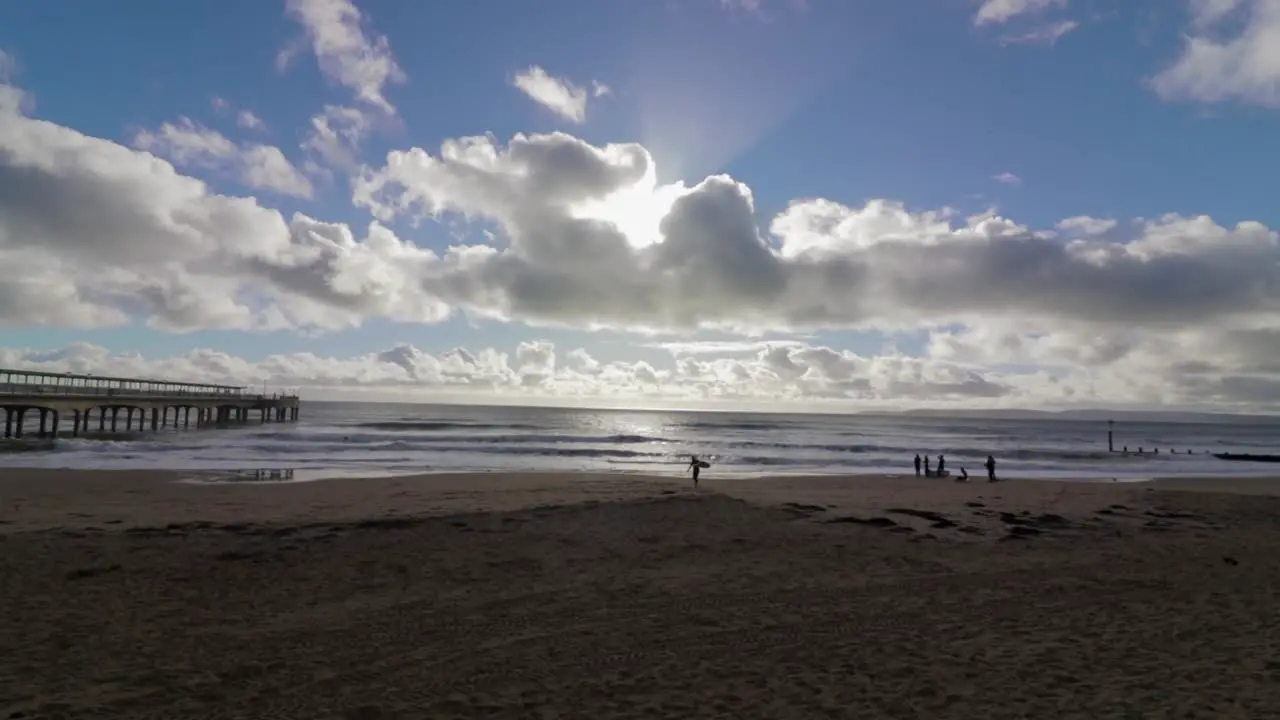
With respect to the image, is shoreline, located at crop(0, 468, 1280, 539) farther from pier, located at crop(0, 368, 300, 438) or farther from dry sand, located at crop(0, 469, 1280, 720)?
pier, located at crop(0, 368, 300, 438)

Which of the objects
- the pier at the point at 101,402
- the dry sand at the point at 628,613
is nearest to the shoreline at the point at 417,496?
the dry sand at the point at 628,613

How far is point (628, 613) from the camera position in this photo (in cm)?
830

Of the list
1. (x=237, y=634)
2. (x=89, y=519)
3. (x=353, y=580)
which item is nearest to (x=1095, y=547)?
(x=353, y=580)

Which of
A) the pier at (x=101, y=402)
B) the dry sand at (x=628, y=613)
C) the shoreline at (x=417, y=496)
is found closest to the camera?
the dry sand at (x=628, y=613)

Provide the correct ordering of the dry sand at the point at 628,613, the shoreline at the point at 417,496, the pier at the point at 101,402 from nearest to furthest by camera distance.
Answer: the dry sand at the point at 628,613, the shoreline at the point at 417,496, the pier at the point at 101,402

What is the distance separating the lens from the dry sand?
5828 mm

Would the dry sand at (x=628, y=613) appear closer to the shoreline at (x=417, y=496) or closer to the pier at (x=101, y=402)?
the shoreline at (x=417, y=496)

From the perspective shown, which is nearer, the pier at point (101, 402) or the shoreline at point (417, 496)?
the shoreline at point (417, 496)

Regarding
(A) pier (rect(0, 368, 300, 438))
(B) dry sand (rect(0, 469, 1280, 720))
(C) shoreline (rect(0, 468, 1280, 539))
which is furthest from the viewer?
(A) pier (rect(0, 368, 300, 438))

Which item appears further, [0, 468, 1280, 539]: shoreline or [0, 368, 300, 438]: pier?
[0, 368, 300, 438]: pier

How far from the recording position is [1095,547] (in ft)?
42.3

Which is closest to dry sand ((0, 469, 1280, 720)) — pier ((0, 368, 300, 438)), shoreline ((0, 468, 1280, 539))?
shoreline ((0, 468, 1280, 539))

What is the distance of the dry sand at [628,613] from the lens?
5.83m

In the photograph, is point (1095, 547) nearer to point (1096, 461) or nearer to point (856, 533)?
point (856, 533)
